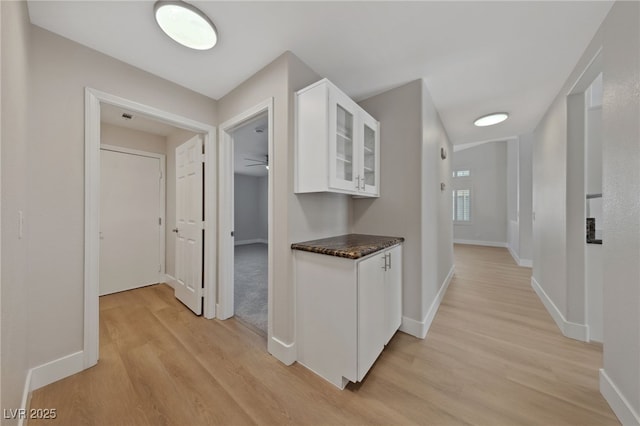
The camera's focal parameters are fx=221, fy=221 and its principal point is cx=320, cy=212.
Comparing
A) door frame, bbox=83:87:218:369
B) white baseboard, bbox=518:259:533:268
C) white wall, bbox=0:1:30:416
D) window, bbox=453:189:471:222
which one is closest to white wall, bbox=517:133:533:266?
white baseboard, bbox=518:259:533:268

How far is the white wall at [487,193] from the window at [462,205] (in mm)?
122

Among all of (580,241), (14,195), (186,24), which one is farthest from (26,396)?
(580,241)

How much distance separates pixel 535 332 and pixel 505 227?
5805mm

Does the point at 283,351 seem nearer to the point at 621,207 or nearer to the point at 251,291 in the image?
the point at 251,291

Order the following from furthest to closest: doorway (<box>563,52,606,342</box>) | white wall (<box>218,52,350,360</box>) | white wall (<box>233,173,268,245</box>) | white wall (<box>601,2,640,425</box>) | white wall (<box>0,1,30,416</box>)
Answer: white wall (<box>233,173,268,245</box>), doorway (<box>563,52,606,342</box>), white wall (<box>218,52,350,360</box>), white wall (<box>601,2,640,425</box>), white wall (<box>0,1,30,416</box>)

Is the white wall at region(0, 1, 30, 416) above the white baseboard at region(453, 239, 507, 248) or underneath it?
above

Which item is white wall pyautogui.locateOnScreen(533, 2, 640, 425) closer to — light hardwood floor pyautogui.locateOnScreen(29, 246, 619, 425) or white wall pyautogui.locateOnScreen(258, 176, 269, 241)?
light hardwood floor pyautogui.locateOnScreen(29, 246, 619, 425)

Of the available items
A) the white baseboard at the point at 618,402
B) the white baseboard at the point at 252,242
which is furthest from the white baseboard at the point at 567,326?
the white baseboard at the point at 252,242

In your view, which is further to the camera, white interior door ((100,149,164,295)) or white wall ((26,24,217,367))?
white interior door ((100,149,164,295))

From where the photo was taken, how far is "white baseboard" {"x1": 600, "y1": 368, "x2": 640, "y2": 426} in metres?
1.18

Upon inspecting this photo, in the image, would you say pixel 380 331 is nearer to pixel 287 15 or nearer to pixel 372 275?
pixel 372 275

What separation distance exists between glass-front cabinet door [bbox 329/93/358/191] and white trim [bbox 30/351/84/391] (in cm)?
226

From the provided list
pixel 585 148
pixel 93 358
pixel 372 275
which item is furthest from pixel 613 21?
pixel 93 358

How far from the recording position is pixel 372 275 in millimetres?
1607
